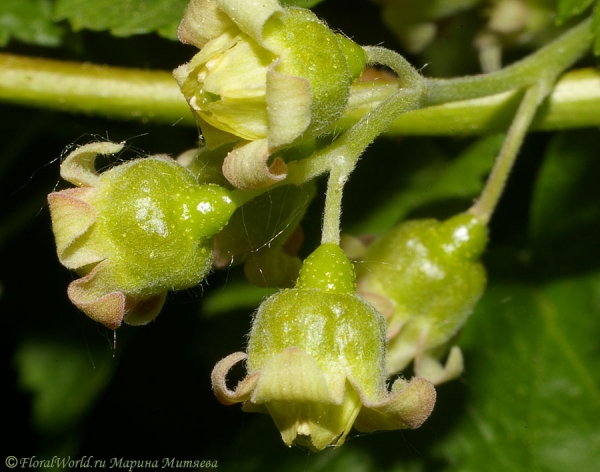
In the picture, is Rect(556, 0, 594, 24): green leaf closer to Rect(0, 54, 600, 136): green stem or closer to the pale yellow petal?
Rect(0, 54, 600, 136): green stem

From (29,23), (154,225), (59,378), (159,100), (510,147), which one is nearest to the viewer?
(154,225)

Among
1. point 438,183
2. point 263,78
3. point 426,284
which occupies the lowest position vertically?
point 438,183

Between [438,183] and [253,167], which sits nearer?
[253,167]

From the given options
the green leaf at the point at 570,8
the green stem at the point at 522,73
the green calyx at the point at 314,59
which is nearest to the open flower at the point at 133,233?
the green calyx at the point at 314,59

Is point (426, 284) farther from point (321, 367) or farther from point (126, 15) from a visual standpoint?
point (126, 15)

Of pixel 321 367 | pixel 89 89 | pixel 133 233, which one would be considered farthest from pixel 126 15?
pixel 321 367

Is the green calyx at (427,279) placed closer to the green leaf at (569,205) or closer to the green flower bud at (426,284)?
the green flower bud at (426,284)

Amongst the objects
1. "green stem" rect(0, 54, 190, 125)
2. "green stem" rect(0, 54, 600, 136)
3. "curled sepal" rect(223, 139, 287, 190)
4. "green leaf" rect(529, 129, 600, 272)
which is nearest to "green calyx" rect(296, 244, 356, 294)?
"curled sepal" rect(223, 139, 287, 190)
